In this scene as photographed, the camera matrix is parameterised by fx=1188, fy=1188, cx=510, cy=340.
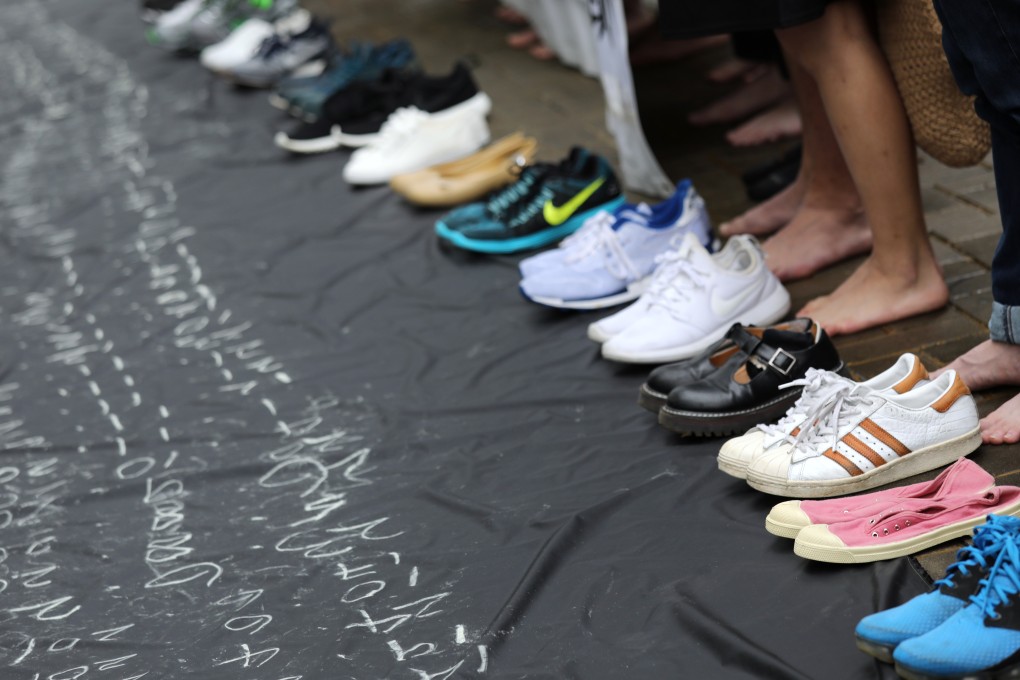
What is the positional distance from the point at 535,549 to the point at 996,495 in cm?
60

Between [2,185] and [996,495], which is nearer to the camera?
[996,495]

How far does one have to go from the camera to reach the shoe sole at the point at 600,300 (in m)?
2.32

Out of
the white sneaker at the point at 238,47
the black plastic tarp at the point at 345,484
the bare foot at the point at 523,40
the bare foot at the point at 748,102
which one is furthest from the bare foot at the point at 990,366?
the white sneaker at the point at 238,47

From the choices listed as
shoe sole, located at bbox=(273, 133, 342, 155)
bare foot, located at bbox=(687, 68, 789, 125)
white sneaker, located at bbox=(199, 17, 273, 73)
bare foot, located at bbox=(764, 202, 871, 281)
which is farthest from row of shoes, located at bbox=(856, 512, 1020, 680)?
white sneaker, located at bbox=(199, 17, 273, 73)

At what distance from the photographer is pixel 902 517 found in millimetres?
1434

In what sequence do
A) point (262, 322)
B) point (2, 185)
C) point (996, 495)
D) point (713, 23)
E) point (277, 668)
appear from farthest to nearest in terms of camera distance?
point (2, 185) → point (262, 322) → point (713, 23) → point (277, 668) → point (996, 495)

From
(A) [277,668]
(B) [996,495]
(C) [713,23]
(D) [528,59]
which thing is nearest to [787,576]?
(B) [996,495]

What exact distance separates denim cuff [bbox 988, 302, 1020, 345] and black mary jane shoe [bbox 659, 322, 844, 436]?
0.24 metres

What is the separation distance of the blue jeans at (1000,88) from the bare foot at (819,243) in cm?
63

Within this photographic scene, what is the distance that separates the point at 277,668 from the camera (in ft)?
4.96

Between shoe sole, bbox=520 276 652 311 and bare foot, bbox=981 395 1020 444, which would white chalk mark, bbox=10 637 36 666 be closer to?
shoe sole, bbox=520 276 652 311

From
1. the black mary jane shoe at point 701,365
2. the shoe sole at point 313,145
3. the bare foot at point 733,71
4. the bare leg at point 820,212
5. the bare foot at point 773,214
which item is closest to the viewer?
the black mary jane shoe at point 701,365

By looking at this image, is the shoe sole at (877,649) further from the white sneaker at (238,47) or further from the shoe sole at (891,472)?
the white sneaker at (238,47)

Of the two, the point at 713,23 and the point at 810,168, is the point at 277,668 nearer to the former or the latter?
the point at 713,23
